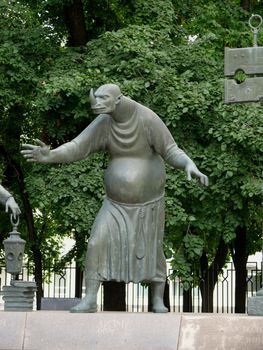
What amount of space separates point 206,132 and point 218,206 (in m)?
1.49

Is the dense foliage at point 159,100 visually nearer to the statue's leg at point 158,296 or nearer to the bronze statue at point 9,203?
the bronze statue at point 9,203

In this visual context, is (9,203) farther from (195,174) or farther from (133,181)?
(195,174)

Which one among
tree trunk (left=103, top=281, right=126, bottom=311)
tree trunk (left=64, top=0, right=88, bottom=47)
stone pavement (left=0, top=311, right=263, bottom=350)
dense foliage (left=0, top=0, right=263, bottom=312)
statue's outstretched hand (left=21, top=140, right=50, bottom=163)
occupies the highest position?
tree trunk (left=64, top=0, right=88, bottom=47)

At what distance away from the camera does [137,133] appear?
35.7ft

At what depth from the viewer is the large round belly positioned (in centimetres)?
1077

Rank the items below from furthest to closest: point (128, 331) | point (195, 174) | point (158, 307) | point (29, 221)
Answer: point (29, 221), point (158, 307), point (195, 174), point (128, 331)

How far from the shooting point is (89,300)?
Result: 414 inches

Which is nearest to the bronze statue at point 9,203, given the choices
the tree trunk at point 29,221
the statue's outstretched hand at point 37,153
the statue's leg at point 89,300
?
the statue's outstretched hand at point 37,153

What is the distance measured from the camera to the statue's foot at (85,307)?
10375 millimetres

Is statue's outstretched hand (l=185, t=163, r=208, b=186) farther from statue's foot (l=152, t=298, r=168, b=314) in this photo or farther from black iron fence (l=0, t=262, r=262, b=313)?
black iron fence (l=0, t=262, r=262, b=313)

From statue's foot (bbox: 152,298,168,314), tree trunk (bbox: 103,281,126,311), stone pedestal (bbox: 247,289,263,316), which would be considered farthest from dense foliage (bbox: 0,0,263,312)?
stone pedestal (bbox: 247,289,263,316)

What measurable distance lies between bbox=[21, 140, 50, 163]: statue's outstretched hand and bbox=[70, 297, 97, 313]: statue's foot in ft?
5.05

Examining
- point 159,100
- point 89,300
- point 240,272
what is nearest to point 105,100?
point 89,300

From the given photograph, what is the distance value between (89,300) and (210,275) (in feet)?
44.7
